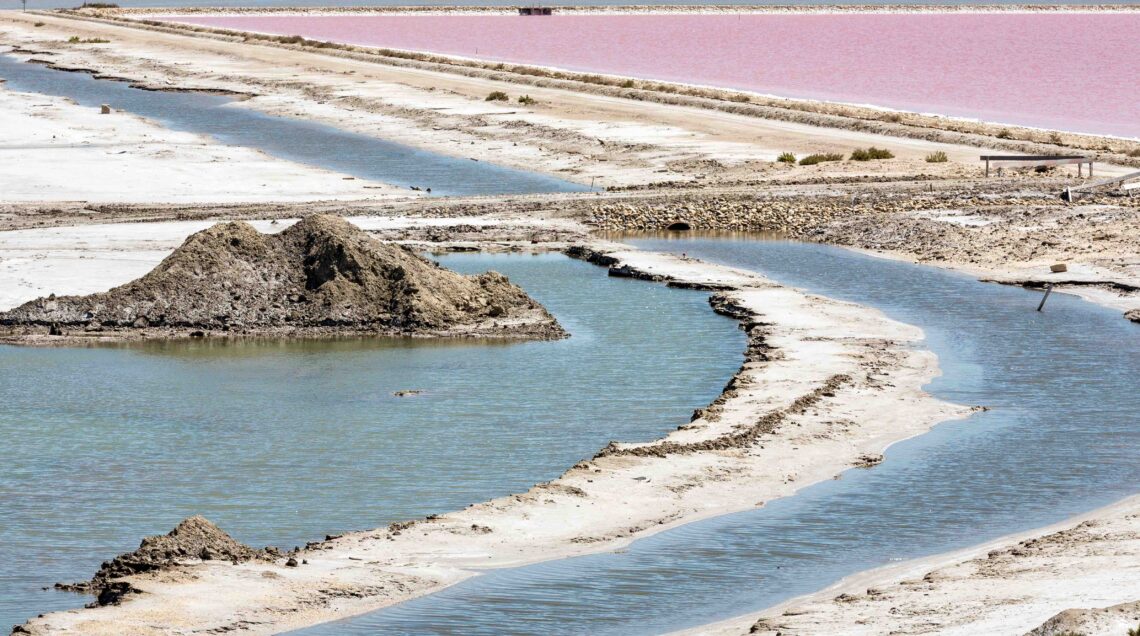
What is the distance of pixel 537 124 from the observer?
63.1 meters

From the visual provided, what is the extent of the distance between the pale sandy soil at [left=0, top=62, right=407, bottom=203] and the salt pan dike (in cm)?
2989

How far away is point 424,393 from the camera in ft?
79.1

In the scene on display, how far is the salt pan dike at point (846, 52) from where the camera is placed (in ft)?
263

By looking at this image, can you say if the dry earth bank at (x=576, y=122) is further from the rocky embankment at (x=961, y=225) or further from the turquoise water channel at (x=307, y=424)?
the turquoise water channel at (x=307, y=424)

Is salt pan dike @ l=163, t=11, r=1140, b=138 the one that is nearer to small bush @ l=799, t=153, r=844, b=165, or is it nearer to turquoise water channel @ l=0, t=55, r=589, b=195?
small bush @ l=799, t=153, r=844, b=165

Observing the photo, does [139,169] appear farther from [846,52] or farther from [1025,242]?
[846,52]

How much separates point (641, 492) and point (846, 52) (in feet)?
362

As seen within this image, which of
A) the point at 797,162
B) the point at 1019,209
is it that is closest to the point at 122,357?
the point at 1019,209

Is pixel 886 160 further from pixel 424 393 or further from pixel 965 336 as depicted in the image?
pixel 424 393

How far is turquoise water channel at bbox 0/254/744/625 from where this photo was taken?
1764 cm

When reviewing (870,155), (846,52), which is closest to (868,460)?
(870,155)

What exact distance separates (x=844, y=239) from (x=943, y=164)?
37.3 feet

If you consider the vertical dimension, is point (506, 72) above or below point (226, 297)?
above

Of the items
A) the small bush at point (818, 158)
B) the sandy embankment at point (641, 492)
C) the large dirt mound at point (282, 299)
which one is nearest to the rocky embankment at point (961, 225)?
the small bush at point (818, 158)
